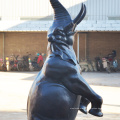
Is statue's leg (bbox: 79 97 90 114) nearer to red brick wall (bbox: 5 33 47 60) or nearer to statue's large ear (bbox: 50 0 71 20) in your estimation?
statue's large ear (bbox: 50 0 71 20)

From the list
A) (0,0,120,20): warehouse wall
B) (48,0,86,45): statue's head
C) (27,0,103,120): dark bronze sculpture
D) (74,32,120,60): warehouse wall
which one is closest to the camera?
(27,0,103,120): dark bronze sculpture

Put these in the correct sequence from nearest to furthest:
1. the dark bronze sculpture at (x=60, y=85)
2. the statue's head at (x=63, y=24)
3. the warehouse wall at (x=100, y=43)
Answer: the dark bronze sculpture at (x=60, y=85) → the statue's head at (x=63, y=24) → the warehouse wall at (x=100, y=43)

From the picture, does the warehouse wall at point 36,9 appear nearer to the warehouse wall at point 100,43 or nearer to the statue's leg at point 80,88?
the warehouse wall at point 100,43

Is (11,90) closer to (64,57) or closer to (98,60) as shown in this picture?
(64,57)

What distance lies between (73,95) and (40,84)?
344 millimetres

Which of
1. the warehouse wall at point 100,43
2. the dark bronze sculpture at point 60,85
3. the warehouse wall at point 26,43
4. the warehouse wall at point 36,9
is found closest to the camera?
the dark bronze sculpture at point 60,85

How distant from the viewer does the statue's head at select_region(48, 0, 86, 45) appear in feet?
8.57

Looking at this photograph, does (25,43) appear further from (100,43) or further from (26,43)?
(100,43)

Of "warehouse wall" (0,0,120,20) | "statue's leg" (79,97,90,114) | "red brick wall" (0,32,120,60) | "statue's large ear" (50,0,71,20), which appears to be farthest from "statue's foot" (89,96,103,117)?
"warehouse wall" (0,0,120,20)

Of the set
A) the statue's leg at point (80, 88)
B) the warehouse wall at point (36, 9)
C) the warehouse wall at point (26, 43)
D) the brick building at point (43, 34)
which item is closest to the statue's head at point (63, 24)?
the statue's leg at point (80, 88)

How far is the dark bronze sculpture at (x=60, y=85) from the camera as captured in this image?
2498mm

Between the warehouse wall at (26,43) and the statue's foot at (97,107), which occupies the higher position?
the statue's foot at (97,107)

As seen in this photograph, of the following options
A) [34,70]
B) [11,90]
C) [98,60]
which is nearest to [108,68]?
[98,60]

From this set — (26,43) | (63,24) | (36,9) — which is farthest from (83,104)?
(36,9)
